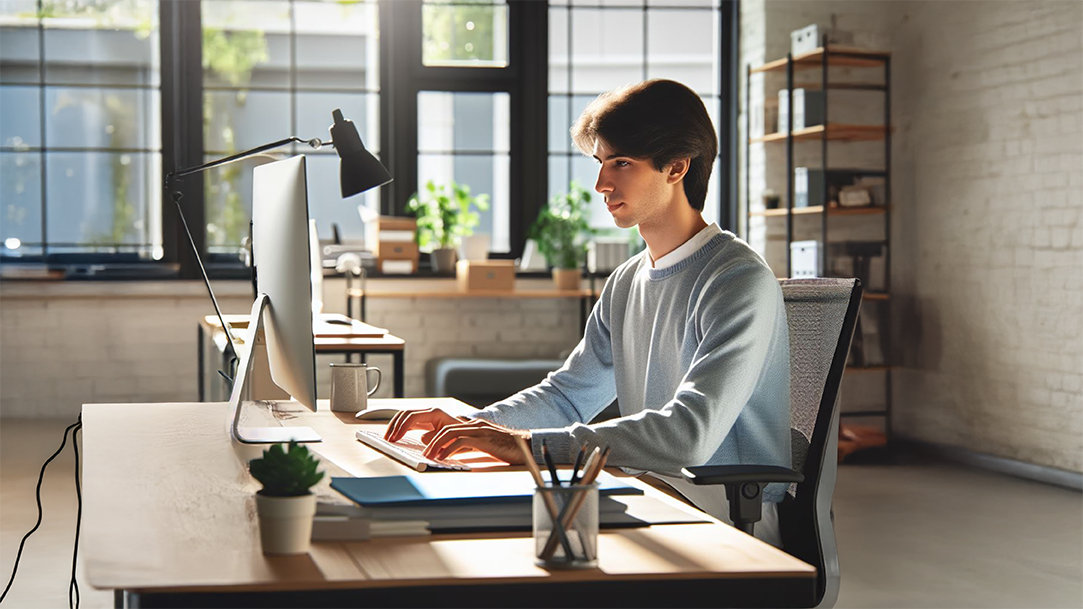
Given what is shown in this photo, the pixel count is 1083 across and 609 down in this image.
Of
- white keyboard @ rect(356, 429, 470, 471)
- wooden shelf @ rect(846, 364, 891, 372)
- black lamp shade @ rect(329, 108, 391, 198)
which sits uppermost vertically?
black lamp shade @ rect(329, 108, 391, 198)

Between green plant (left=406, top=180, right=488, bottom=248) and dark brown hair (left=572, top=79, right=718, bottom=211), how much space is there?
4.54 meters

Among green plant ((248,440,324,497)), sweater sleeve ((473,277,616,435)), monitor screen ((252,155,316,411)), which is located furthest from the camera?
sweater sleeve ((473,277,616,435))

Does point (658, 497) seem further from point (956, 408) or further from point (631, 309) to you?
point (956, 408)

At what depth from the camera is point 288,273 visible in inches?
68.7

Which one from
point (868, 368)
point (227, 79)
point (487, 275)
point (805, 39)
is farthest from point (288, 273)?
point (227, 79)

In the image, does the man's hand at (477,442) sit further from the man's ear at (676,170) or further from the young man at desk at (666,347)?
the man's ear at (676,170)

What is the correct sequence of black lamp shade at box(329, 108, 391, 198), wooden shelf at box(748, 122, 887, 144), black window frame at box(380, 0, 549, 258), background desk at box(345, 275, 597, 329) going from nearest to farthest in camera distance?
black lamp shade at box(329, 108, 391, 198) < wooden shelf at box(748, 122, 887, 144) < background desk at box(345, 275, 597, 329) < black window frame at box(380, 0, 549, 258)

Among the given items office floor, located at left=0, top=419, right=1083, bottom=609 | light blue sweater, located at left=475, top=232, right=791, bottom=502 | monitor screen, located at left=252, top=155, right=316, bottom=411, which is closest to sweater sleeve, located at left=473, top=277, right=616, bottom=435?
light blue sweater, located at left=475, top=232, right=791, bottom=502

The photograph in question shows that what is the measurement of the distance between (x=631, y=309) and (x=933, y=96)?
174 inches

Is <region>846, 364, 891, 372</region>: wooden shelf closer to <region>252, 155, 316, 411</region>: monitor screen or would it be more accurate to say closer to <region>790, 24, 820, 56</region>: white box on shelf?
→ <region>790, 24, 820, 56</region>: white box on shelf

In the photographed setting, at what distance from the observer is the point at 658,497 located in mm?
1534

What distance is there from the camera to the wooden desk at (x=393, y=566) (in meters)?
1.08

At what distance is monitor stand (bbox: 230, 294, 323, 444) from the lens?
1906mm

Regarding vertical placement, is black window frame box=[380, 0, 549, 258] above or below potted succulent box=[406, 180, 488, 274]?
above
